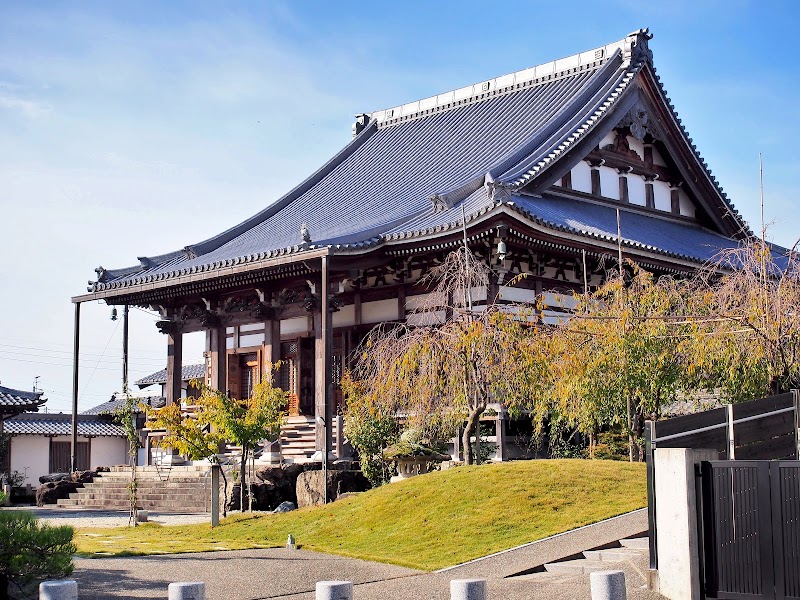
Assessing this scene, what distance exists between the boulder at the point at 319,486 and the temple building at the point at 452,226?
0.65 m

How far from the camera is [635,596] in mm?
10664

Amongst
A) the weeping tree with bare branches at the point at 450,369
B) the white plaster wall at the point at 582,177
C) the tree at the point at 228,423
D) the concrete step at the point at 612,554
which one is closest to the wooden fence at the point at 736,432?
the concrete step at the point at 612,554

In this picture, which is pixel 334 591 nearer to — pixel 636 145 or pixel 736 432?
pixel 736 432

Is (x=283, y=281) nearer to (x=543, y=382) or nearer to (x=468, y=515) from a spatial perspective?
(x=543, y=382)

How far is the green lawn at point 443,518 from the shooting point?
14.1m

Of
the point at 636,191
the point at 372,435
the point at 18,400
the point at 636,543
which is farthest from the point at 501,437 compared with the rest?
the point at 18,400

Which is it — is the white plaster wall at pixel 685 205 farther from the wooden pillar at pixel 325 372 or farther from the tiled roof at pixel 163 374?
the tiled roof at pixel 163 374

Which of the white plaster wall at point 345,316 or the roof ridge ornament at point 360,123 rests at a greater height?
the roof ridge ornament at point 360,123

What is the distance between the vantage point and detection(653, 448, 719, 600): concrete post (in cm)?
1038

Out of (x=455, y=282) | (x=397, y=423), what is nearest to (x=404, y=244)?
(x=455, y=282)

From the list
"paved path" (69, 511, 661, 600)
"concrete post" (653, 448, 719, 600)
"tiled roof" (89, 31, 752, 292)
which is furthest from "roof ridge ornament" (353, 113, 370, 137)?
"concrete post" (653, 448, 719, 600)

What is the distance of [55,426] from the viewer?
1594 inches

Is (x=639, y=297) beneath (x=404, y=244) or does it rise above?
beneath

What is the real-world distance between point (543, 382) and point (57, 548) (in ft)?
33.6
